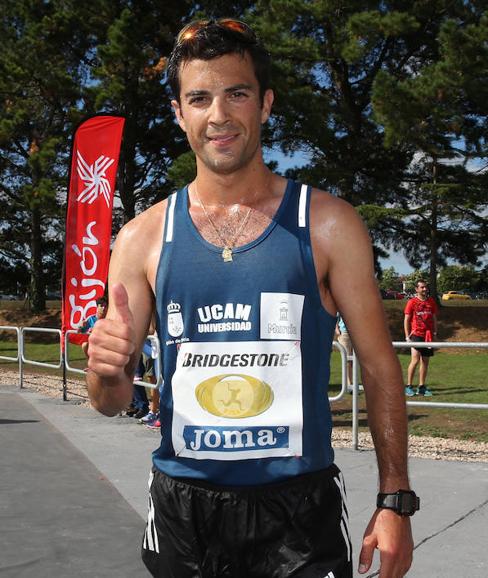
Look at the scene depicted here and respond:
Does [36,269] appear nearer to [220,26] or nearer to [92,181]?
[92,181]

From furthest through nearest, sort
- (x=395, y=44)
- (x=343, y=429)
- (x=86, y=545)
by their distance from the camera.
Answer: (x=395, y=44)
(x=343, y=429)
(x=86, y=545)

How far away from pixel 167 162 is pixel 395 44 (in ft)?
34.9

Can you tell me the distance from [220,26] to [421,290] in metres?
10.7

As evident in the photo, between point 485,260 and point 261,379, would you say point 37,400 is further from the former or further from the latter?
point 485,260

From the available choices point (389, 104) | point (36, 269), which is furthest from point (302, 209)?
point (36, 269)

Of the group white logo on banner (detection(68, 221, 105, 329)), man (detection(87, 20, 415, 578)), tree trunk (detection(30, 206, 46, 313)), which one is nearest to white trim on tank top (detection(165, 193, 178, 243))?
man (detection(87, 20, 415, 578))

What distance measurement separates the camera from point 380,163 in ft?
95.6

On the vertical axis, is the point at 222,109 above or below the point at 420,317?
above

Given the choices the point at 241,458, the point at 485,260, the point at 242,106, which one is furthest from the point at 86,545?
the point at 485,260

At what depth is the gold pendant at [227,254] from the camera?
1.95m

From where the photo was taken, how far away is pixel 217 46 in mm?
2033

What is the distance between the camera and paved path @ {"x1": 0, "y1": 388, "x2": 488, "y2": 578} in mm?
4281

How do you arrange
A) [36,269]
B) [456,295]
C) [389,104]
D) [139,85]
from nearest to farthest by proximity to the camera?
[389,104], [139,85], [36,269], [456,295]

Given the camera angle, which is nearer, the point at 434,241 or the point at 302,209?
the point at 302,209
